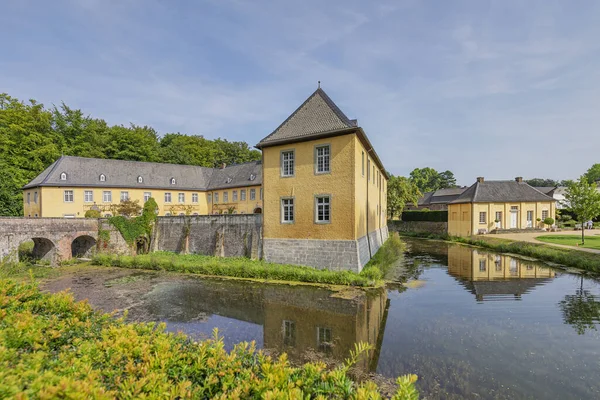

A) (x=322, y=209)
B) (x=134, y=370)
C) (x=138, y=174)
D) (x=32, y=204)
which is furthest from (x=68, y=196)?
(x=134, y=370)

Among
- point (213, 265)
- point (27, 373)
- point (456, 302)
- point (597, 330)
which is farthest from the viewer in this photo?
point (213, 265)

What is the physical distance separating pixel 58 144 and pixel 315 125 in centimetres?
4302

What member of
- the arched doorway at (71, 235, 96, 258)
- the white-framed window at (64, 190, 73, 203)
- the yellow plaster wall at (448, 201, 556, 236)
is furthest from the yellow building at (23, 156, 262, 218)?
the yellow plaster wall at (448, 201, 556, 236)

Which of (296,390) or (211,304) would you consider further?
(211,304)

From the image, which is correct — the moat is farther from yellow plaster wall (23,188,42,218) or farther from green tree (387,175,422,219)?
green tree (387,175,422,219)

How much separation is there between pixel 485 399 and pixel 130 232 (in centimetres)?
2572

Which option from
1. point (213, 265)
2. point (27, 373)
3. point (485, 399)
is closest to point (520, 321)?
point (485, 399)

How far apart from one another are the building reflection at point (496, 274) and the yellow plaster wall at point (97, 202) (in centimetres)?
3063

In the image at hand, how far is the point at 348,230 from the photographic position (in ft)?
48.2

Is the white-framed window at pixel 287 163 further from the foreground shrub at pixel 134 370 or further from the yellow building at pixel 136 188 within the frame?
the yellow building at pixel 136 188

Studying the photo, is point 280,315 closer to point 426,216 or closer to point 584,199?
Result: point 584,199

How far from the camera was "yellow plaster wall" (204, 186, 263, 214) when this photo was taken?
108ft

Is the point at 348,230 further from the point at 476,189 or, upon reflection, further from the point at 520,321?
the point at 476,189

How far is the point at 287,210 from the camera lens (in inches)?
658
